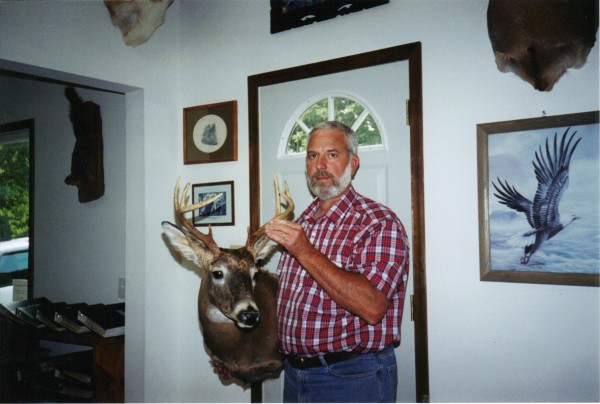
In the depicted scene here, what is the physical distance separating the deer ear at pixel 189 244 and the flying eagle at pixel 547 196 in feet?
4.87

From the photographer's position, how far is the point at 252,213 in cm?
316

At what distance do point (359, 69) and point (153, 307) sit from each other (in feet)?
6.82

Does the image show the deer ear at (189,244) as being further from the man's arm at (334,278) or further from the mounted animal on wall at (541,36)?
the mounted animal on wall at (541,36)

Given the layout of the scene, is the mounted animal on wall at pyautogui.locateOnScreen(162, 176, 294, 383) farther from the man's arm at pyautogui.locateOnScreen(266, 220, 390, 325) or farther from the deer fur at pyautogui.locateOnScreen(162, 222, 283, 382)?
the man's arm at pyautogui.locateOnScreen(266, 220, 390, 325)

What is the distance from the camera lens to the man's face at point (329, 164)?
7.32 ft

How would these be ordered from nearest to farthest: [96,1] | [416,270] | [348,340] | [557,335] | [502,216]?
1. [348,340]
2. [557,335]
3. [502,216]
4. [416,270]
5. [96,1]

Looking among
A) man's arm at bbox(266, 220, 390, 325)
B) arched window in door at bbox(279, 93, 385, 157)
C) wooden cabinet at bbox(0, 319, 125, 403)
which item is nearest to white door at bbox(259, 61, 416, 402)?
arched window in door at bbox(279, 93, 385, 157)

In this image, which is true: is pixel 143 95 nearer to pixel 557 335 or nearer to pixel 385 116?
pixel 385 116

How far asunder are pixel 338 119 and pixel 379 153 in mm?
334

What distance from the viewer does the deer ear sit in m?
2.37

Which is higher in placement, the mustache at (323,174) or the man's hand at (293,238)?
the mustache at (323,174)

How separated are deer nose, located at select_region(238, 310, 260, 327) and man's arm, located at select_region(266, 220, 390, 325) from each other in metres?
0.44

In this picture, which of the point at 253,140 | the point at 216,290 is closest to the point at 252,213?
the point at 253,140

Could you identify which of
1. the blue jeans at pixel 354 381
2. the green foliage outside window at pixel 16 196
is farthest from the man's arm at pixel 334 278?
the green foliage outside window at pixel 16 196
